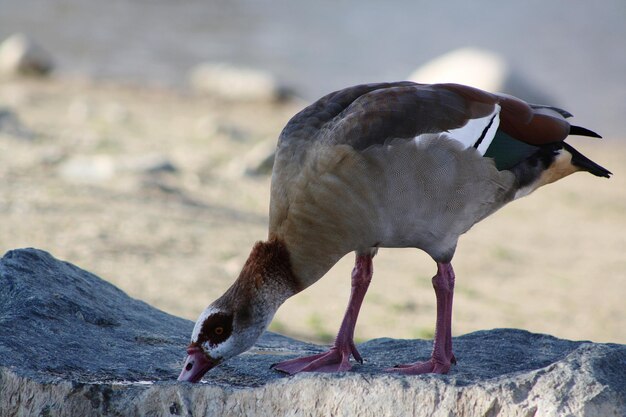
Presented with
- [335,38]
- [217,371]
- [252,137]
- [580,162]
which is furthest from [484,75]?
[217,371]

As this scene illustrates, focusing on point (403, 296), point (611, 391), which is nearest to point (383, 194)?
point (611, 391)

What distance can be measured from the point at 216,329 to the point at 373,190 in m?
0.95

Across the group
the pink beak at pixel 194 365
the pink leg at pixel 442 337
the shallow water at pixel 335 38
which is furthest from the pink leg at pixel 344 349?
the shallow water at pixel 335 38

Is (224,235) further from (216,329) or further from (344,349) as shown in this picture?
(216,329)

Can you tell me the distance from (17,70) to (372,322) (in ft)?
38.1

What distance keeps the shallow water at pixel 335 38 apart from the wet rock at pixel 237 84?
2.27 ft

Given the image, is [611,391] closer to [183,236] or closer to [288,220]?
[288,220]

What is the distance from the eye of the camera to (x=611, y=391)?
12.3ft

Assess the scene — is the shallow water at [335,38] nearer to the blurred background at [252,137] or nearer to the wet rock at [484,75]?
the blurred background at [252,137]

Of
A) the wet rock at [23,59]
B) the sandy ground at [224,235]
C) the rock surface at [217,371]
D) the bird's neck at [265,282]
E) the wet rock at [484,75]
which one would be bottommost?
the rock surface at [217,371]

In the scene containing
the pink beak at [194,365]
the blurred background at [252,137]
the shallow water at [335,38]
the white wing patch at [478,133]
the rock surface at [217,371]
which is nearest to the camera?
the rock surface at [217,371]

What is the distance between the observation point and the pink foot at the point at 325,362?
512 cm

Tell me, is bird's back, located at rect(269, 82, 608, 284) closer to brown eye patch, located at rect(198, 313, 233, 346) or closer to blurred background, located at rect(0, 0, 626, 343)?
brown eye patch, located at rect(198, 313, 233, 346)

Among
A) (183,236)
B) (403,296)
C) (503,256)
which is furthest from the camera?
(503,256)
